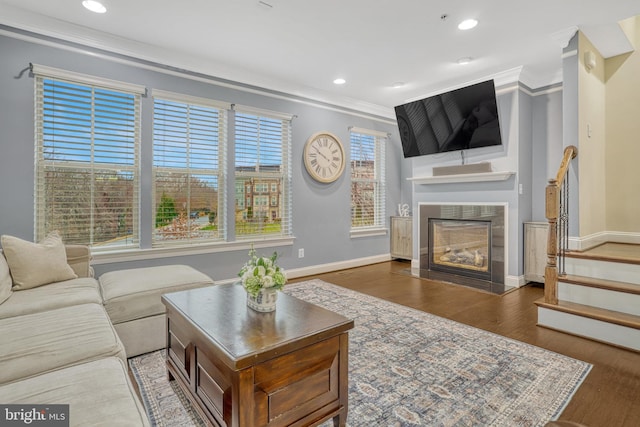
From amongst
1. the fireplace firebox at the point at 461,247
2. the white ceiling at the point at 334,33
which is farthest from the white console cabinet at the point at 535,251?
the white ceiling at the point at 334,33

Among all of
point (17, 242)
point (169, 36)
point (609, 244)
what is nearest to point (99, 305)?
point (17, 242)

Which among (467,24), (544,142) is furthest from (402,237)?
(467,24)

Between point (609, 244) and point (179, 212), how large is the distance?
480cm

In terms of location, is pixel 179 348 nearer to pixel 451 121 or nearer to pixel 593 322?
pixel 593 322

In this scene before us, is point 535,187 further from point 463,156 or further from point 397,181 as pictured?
point 397,181

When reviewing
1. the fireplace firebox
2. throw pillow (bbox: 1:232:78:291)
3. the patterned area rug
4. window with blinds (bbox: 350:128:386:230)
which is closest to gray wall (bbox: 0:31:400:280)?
window with blinds (bbox: 350:128:386:230)

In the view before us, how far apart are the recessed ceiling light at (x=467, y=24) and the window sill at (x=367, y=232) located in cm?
315

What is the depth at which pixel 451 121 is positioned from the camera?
14.9 feet

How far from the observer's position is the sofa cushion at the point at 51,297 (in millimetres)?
1962

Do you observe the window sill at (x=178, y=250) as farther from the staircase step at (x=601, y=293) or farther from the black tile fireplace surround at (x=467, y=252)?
the staircase step at (x=601, y=293)

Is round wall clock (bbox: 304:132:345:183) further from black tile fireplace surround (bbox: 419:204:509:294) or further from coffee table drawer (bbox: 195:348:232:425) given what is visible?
coffee table drawer (bbox: 195:348:232:425)

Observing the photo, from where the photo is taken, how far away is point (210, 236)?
4016 millimetres

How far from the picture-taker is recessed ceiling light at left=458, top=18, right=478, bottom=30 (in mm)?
2986

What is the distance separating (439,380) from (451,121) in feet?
11.7
